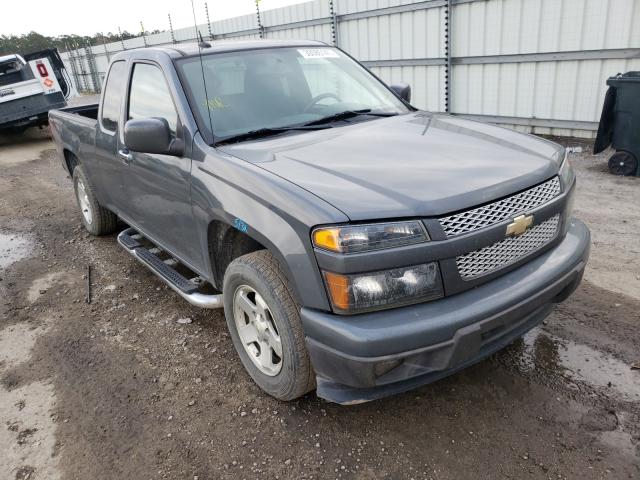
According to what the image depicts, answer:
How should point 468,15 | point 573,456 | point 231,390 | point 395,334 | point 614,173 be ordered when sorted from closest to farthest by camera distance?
point 395,334, point 573,456, point 231,390, point 614,173, point 468,15

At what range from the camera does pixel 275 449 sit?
8.24ft

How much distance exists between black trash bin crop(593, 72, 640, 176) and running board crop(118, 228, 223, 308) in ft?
17.0

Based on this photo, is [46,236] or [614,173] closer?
[46,236]

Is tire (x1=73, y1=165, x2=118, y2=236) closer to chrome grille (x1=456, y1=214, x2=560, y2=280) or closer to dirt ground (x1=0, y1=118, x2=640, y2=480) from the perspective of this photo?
dirt ground (x1=0, y1=118, x2=640, y2=480)

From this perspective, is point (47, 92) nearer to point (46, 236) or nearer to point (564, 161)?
point (46, 236)

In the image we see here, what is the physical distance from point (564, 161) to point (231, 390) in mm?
2275

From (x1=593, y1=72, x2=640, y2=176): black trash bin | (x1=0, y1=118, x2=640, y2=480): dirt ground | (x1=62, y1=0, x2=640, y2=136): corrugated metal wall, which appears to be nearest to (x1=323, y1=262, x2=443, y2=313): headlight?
(x1=0, y1=118, x2=640, y2=480): dirt ground

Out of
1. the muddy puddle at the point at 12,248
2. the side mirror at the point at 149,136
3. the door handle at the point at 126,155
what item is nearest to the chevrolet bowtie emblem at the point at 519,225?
the side mirror at the point at 149,136

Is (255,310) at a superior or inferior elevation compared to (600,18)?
inferior

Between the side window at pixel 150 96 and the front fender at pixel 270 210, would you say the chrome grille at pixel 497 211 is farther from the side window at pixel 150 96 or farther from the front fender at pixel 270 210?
the side window at pixel 150 96

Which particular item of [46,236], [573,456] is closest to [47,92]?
[46,236]

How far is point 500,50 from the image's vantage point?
8.38m

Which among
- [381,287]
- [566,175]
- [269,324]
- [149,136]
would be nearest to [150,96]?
[149,136]

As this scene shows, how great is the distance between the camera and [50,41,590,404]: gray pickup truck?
6.94 feet
